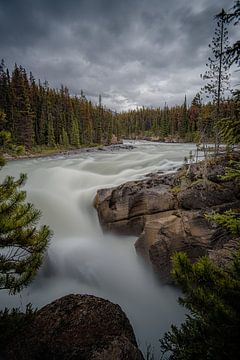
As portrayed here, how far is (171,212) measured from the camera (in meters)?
10.3

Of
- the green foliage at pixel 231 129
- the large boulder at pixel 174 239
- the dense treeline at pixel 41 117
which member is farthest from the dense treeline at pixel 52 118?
the green foliage at pixel 231 129

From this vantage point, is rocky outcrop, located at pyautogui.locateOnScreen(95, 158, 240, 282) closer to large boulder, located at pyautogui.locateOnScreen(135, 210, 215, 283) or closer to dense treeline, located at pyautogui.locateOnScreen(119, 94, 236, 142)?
large boulder, located at pyautogui.locateOnScreen(135, 210, 215, 283)

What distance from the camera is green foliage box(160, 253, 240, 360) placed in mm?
2621

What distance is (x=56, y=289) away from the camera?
862 cm

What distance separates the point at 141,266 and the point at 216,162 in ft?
22.9

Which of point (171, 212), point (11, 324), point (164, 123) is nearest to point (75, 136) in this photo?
point (164, 123)

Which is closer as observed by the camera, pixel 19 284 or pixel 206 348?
pixel 206 348

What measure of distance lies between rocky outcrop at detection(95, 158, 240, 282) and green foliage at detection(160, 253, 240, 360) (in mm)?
3834

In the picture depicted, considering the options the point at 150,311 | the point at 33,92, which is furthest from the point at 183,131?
the point at 150,311

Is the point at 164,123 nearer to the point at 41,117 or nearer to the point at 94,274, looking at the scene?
the point at 41,117

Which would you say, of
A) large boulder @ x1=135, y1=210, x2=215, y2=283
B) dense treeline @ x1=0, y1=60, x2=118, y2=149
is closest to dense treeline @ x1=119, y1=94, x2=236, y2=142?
dense treeline @ x1=0, y1=60, x2=118, y2=149

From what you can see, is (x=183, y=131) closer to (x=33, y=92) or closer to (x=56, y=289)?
(x=33, y=92)

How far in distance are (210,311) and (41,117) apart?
54.4 meters

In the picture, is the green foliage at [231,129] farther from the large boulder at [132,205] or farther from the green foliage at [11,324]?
the large boulder at [132,205]
